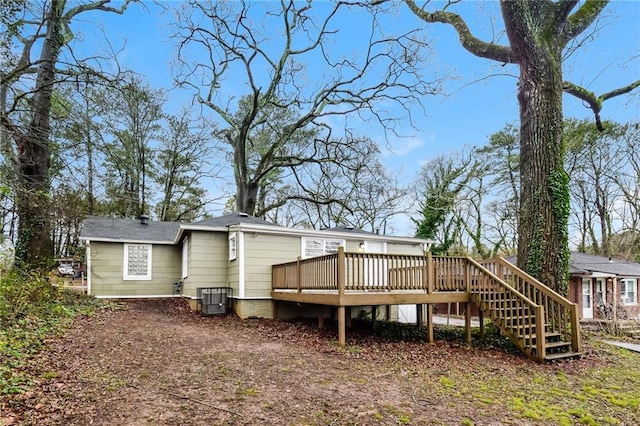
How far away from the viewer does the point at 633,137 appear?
22.1 metres

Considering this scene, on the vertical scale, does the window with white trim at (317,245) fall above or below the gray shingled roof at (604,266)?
above

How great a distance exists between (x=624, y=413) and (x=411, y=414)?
2750 millimetres

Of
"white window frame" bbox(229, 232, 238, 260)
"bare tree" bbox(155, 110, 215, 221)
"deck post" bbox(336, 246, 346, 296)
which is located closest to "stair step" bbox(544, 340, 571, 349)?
"deck post" bbox(336, 246, 346, 296)

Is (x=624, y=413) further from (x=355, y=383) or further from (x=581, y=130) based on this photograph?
(x=581, y=130)

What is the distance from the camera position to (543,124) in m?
9.02

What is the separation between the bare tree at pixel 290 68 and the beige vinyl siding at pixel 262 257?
31.0 feet

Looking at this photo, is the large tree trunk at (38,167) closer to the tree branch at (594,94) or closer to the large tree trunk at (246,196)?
the large tree trunk at (246,196)

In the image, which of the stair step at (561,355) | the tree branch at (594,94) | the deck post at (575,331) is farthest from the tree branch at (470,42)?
the stair step at (561,355)

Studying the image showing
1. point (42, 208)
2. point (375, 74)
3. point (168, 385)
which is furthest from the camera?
point (375, 74)

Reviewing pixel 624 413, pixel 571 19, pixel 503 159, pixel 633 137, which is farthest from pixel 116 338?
pixel 633 137

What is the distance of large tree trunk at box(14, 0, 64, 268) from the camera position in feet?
24.1

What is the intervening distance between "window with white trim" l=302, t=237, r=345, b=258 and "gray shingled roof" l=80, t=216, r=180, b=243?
616cm

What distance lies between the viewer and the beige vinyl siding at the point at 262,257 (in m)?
11.2

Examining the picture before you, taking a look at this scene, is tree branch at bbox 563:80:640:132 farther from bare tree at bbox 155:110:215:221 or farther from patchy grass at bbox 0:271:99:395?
bare tree at bbox 155:110:215:221
